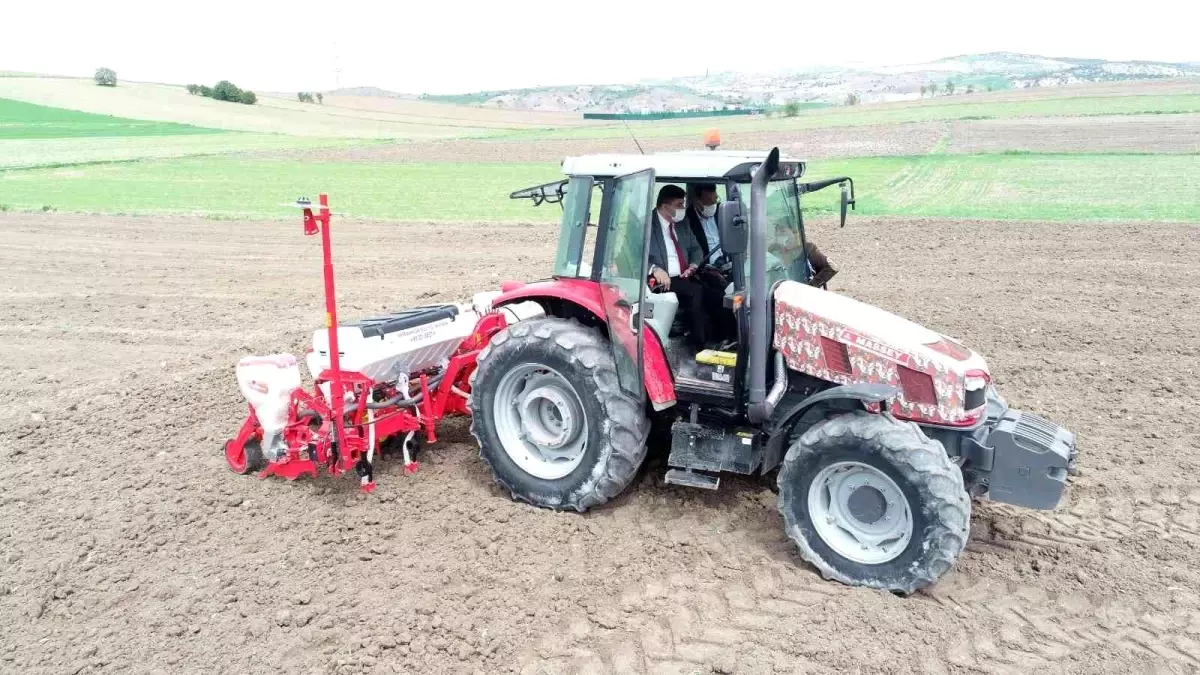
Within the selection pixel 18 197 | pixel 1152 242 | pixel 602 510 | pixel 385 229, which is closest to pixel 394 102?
pixel 18 197

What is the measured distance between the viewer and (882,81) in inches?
4518

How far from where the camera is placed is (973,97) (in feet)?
231

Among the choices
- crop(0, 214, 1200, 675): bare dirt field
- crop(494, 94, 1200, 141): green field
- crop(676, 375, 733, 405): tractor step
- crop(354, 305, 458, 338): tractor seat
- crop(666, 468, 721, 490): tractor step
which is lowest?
crop(0, 214, 1200, 675): bare dirt field

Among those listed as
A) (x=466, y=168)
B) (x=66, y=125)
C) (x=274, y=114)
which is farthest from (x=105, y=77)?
(x=466, y=168)

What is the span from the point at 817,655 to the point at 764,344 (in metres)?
1.59

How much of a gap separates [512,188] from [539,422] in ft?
67.4

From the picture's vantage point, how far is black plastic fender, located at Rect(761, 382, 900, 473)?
14.8ft

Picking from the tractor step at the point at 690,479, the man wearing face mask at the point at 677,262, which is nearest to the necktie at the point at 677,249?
the man wearing face mask at the point at 677,262

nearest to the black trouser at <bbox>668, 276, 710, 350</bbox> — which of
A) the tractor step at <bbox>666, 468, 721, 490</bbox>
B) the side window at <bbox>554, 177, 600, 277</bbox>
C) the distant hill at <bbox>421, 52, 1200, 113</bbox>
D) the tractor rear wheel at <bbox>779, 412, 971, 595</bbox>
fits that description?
the side window at <bbox>554, 177, 600, 277</bbox>

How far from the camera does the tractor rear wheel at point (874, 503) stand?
4.29 metres

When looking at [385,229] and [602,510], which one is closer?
[602,510]

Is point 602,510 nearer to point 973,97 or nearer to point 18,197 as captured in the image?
point 18,197

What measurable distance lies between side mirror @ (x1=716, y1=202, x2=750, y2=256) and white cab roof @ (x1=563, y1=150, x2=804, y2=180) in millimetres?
490

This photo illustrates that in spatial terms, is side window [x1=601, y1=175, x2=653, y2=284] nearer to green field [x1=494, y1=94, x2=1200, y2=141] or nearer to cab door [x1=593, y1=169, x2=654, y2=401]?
cab door [x1=593, y1=169, x2=654, y2=401]
